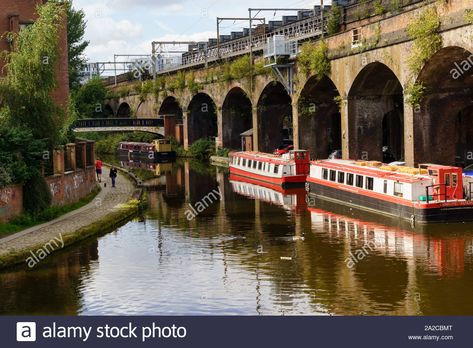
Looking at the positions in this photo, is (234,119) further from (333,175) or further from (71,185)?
(71,185)

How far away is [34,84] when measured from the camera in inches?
1140

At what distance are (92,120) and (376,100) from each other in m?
39.1

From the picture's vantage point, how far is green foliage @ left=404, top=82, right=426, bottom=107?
109 ft

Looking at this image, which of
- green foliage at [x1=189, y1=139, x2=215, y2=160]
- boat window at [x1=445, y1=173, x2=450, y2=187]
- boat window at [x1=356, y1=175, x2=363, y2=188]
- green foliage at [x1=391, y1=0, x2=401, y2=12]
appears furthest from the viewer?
green foliage at [x1=189, y1=139, x2=215, y2=160]

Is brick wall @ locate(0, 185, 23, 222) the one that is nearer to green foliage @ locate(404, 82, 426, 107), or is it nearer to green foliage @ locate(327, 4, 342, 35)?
green foliage @ locate(404, 82, 426, 107)

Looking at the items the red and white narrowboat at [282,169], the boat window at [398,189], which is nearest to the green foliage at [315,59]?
the red and white narrowboat at [282,169]

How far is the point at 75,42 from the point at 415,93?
2330 inches

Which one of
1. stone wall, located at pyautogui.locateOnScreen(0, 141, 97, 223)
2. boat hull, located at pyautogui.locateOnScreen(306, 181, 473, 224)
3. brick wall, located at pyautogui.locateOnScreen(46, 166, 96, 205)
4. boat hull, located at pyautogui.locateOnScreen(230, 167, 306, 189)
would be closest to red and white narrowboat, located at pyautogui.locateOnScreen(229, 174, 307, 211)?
boat hull, located at pyautogui.locateOnScreen(230, 167, 306, 189)

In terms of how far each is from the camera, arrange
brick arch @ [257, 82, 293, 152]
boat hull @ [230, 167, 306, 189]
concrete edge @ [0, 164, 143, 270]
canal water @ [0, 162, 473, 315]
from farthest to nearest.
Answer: brick arch @ [257, 82, 293, 152], boat hull @ [230, 167, 306, 189], concrete edge @ [0, 164, 143, 270], canal water @ [0, 162, 473, 315]

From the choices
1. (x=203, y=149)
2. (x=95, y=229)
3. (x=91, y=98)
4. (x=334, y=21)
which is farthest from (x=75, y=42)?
(x=95, y=229)

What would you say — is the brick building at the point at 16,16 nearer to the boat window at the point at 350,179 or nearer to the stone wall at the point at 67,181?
the stone wall at the point at 67,181

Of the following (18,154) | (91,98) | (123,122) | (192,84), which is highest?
(91,98)

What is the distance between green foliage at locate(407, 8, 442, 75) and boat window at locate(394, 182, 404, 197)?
19.2 feet

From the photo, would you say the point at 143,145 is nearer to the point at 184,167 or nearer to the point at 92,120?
the point at 92,120
